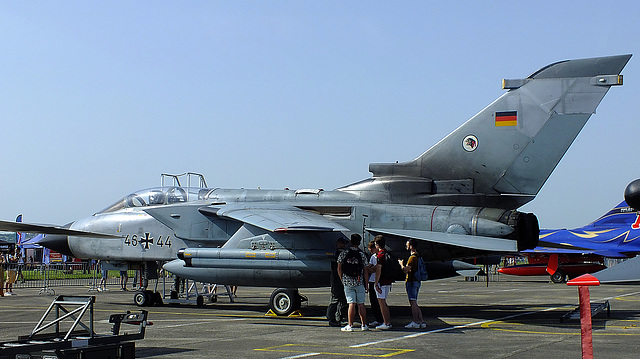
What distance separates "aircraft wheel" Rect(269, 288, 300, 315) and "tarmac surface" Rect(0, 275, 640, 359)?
10.8 inches

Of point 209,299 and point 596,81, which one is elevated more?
point 596,81

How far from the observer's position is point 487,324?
39.3 ft

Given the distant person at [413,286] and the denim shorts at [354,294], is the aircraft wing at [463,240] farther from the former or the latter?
the denim shorts at [354,294]

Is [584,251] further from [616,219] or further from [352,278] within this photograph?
[352,278]

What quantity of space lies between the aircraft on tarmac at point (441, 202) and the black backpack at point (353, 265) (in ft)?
4.24

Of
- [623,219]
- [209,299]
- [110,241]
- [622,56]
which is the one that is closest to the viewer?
[622,56]

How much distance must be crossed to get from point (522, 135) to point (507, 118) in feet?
1.54

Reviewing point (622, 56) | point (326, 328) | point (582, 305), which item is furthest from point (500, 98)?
point (582, 305)

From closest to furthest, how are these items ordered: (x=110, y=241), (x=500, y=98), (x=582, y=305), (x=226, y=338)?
(x=582, y=305) < (x=226, y=338) < (x=500, y=98) < (x=110, y=241)

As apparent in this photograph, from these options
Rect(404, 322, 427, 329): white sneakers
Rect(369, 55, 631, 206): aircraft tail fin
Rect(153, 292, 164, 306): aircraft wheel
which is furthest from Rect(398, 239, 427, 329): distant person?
→ Rect(153, 292, 164, 306): aircraft wheel

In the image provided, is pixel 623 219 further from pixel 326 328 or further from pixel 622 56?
pixel 326 328

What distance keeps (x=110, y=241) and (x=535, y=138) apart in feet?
34.4

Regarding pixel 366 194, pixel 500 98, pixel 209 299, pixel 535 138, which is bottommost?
pixel 209 299

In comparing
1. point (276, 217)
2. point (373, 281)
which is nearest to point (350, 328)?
point (373, 281)
